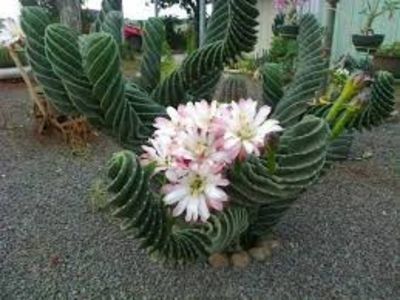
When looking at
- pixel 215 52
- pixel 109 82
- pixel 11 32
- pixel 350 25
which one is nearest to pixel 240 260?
pixel 215 52

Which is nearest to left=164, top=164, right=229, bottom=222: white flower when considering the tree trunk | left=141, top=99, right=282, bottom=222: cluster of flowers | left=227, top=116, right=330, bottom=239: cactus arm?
left=141, top=99, right=282, bottom=222: cluster of flowers

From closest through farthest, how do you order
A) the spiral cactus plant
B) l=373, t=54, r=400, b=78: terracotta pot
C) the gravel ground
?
1. the spiral cactus plant
2. the gravel ground
3. l=373, t=54, r=400, b=78: terracotta pot

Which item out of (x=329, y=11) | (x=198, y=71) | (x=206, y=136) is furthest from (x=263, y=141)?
(x=329, y=11)

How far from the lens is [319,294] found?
2.09 m

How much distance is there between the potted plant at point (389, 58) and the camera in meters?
6.64

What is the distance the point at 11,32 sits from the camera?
3365 millimetres

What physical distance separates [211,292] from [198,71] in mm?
891

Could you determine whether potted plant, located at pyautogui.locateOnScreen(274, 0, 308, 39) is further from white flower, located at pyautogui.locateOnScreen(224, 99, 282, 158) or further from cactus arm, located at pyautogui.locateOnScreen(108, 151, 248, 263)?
white flower, located at pyautogui.locateOnScreen(224, 99, 282, 158)

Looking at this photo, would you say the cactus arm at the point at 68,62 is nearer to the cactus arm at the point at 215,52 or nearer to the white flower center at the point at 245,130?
the cactus arm at the point at 215,52

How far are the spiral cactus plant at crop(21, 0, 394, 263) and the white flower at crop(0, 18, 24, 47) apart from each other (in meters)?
1.01

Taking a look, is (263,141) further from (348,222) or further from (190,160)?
(348,222)

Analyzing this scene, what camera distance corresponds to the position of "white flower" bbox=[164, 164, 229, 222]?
1.30m

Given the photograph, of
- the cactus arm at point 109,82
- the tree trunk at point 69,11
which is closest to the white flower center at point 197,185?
the cactus arm at point 109,82

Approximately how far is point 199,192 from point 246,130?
19 centimetres
